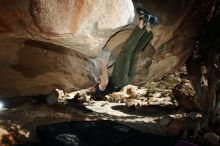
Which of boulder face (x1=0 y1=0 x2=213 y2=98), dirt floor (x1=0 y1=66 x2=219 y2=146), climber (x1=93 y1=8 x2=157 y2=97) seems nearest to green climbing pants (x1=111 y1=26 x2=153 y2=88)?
climber (x1=93 y1=8 x2=157 y2=97)

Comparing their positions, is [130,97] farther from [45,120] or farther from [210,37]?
[45,120]

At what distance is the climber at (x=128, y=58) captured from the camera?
951 cm

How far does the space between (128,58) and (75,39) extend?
228 cm

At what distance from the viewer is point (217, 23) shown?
1067 cm

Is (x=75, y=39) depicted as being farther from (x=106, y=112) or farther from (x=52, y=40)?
(x=106, y=112)

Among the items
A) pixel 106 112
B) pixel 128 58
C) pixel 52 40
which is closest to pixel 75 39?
pixel 52 40

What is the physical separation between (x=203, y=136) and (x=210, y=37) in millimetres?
3424

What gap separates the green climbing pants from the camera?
31.8ft

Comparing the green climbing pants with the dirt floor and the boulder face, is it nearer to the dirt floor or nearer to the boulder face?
the boulder face

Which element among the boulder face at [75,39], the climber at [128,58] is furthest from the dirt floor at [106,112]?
the climber at [128,58]

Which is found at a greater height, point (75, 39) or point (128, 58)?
point (75, 39)

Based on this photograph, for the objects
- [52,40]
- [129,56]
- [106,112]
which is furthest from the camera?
[106,112]

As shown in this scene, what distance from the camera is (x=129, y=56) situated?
10.0 meters

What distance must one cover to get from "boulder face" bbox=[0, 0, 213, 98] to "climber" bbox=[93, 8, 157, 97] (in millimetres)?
225
